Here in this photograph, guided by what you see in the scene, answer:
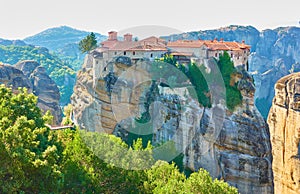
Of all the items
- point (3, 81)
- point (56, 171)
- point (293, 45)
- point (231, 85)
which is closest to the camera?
point (56, 171)

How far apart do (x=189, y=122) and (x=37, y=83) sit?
105 ft

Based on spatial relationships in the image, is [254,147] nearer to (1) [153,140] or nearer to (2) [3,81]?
(1) [153,140]

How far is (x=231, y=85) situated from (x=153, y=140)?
26.2 feet

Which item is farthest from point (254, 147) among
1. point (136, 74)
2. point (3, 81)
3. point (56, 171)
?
point (3, 81)

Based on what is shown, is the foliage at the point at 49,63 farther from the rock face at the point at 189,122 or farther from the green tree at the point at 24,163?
the green tree at the point at 24,163

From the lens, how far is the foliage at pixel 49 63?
315 ft

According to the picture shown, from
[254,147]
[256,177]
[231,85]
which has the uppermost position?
[231,85]

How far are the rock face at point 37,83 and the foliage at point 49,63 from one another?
1039 inches

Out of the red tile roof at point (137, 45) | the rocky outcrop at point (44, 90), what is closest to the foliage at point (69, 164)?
the red tile roof at point (137, 45)

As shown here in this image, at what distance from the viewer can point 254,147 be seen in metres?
32.7

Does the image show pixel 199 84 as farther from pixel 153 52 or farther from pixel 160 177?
pixel 160 177

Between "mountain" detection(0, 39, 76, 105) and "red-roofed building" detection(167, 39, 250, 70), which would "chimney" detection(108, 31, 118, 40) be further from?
"mountain" detection(0, 39, 76, 105)

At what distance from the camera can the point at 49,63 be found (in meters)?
106

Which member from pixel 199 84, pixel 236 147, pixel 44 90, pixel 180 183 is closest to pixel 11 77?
pixel 44 90
